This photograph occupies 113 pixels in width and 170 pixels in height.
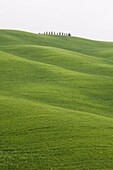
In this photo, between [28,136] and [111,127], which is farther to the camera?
[111,127]

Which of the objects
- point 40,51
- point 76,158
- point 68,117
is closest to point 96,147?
point 76,158

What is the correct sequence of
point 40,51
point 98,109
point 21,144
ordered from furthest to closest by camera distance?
point 40,51 < point 98,109 < point 21,144

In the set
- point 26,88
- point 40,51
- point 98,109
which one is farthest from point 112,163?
point 40,51

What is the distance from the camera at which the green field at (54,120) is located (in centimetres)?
1898

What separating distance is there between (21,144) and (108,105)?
1407 centimetres

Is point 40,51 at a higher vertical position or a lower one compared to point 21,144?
lower

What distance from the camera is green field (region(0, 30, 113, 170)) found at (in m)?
19.0

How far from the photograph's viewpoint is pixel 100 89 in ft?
127

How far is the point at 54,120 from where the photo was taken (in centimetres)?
2450

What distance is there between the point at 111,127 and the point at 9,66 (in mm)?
25486

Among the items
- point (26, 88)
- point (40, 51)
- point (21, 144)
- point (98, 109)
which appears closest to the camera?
point (21, 144)

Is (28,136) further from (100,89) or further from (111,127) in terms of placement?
(100,89)

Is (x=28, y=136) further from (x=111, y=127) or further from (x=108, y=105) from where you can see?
(x=108, y=105)

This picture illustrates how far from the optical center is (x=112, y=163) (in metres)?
18.9
